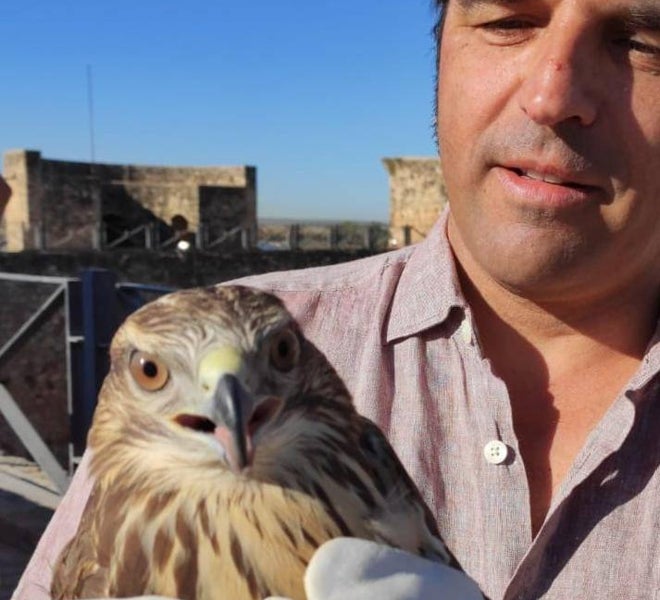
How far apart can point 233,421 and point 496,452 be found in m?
0.77

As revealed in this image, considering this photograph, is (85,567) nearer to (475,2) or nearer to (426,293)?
(426,293)

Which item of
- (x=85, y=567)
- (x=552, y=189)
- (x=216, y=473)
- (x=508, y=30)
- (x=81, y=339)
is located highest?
(x=508, y=30)

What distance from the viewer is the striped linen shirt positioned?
Result: 5.63ft

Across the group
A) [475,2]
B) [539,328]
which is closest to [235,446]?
[539,328]

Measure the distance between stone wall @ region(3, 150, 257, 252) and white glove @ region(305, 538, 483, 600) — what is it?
52.1 feet

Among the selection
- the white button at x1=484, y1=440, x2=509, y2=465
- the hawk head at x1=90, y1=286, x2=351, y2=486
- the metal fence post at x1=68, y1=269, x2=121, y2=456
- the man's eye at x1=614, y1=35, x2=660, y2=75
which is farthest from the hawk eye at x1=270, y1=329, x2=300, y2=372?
the metal fence post at x1=68, y1=269, x2=121, y2=456

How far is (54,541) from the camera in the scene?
70.7 inches

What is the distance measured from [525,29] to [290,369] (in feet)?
2.83

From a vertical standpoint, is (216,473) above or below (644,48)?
below

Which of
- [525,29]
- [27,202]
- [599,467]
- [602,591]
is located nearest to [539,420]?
[599,467]

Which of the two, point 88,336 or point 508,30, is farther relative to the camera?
point 88,336

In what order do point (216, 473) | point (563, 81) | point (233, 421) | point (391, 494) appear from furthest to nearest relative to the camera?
point (563, 81)
point (391, 494)
point (216, 473)
point (233, 421)

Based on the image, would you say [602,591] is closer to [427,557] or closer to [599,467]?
[599,467]

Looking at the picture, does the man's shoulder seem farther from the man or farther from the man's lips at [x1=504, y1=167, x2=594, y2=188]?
the man's lips at [x1=504, y1=167, x2=594, y2=188]
